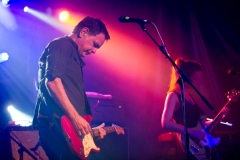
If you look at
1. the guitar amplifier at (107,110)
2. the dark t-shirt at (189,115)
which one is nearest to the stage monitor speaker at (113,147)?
the guitar amplifier at (107,110)

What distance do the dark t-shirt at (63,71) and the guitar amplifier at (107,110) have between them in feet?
5.51

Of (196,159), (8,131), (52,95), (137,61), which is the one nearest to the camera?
(52,95)

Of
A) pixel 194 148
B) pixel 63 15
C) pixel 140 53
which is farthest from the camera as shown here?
pixel 63 15

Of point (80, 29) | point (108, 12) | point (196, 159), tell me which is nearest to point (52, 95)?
point (80, 29)

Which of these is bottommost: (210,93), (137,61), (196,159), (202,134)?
Answer: (196,159)

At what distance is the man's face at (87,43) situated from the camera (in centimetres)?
262

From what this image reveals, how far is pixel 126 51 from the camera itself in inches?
234

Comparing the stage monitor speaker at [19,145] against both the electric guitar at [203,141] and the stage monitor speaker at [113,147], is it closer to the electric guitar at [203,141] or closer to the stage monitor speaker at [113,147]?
the stage monitor speaker at [113,147]

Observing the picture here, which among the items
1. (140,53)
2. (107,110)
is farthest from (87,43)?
(140,53)

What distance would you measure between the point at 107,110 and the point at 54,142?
2213 millimetres

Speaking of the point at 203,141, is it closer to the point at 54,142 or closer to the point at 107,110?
the point at 107,110

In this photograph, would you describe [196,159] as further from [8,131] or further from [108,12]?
[108,12]

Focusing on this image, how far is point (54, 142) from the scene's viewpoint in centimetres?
205

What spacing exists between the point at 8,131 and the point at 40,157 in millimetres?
482
